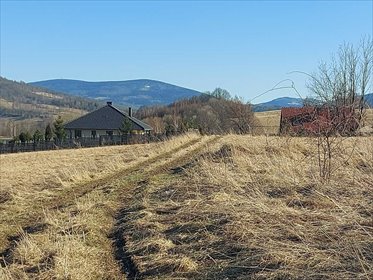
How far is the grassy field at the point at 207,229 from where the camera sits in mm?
4383

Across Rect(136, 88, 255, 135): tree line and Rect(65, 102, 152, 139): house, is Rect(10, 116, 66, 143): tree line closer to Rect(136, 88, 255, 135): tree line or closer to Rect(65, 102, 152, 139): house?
Rect(65, 102, 152, 139): house

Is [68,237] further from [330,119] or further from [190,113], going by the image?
[190,113]

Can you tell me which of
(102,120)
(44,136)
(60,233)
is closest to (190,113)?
(102,120)

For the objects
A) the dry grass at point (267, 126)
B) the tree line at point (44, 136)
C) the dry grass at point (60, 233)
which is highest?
the dry grass at point (267, 126)

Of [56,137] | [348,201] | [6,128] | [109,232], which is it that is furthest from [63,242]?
[6,128]

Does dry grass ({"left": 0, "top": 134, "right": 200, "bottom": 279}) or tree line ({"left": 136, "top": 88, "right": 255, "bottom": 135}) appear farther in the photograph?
tree line ({"left": 136, "top": 88, "right": 255, "bottom": 135})

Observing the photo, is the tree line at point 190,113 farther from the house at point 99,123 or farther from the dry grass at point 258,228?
the dry grass at point 258,228

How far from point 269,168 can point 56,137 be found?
57.1 metres

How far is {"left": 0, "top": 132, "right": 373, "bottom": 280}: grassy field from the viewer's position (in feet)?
14.4

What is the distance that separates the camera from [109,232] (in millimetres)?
6871

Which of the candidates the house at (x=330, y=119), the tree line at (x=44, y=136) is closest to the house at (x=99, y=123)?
the tree line at (x=44, y=136)

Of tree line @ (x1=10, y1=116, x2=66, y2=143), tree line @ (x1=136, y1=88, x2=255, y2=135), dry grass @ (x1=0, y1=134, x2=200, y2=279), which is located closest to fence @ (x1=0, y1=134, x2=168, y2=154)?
tree line @ (x1=10, y1=116, x2=66, y2=143)

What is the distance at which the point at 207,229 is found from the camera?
19.6 ft

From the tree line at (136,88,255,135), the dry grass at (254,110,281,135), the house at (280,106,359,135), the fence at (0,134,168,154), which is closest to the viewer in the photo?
the house at (280,106,359,135)
